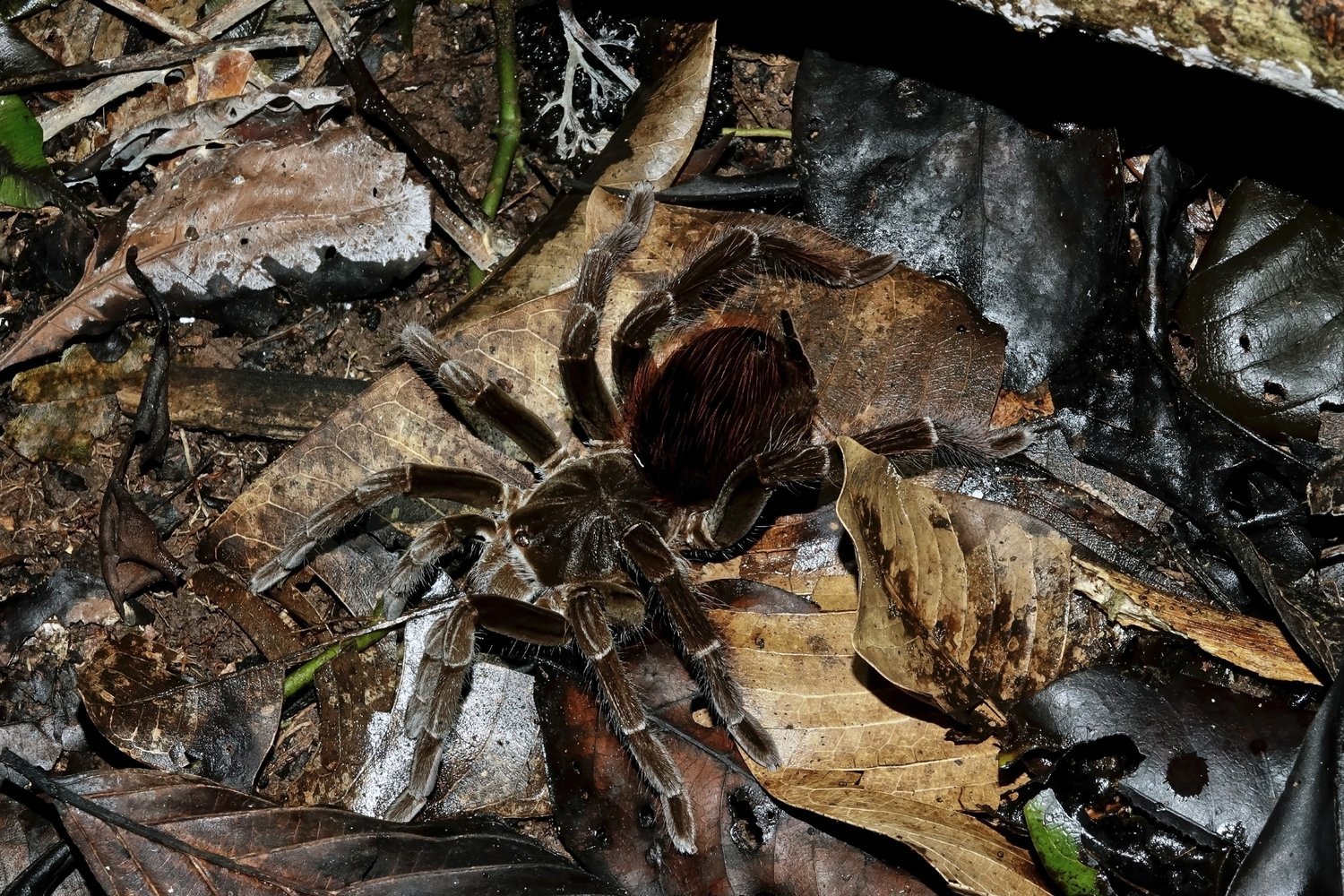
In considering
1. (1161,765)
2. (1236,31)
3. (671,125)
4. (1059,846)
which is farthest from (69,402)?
(1236,31)

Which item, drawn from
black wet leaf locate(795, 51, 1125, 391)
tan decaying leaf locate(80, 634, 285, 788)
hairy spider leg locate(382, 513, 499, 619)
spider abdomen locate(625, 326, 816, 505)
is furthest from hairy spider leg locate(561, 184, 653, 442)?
tan decaying leaf locate(80, 634, 285, 788)

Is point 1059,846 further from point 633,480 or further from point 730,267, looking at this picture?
point 730,267

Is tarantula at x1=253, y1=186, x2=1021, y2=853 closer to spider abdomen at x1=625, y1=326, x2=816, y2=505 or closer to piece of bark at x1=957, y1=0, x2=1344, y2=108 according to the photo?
spider abdomen at x1=625, y1=326, x2=816, y2=505

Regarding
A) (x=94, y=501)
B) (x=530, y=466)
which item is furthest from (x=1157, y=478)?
(x=94, y=501)

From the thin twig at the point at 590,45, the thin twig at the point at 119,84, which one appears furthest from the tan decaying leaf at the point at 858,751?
the thin twig at the point at 119,84

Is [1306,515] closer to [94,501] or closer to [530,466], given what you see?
[530,466]

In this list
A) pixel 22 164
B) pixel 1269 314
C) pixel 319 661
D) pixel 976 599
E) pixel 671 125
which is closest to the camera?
pixel 976 599
